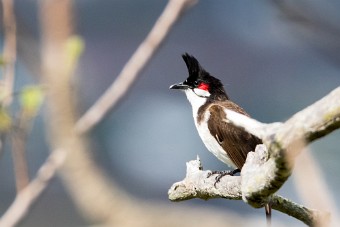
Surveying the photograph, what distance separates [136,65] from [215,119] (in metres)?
2.27

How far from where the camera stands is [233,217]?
1.35 meters

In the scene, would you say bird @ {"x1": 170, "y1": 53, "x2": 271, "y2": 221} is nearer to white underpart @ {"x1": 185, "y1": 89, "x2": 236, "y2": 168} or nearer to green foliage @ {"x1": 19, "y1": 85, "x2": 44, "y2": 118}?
white underpart @ {"x1": 185, "y1": 89, "x2": 236, "y2": 168}

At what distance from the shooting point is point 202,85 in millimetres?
3904

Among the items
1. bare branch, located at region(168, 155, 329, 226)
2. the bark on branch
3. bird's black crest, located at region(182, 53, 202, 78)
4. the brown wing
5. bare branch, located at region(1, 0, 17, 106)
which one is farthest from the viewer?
bird's black crest, located at region(182, 53, 202, 78)

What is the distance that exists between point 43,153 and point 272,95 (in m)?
1.60

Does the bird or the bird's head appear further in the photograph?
the bird's head

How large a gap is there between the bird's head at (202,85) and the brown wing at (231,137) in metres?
0.22

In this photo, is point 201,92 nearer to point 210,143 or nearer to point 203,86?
point 203,86

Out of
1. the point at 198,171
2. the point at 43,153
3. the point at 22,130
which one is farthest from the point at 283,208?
the point at 43,153

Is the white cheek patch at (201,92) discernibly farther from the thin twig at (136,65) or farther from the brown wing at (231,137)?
the thin twig at (136,65)

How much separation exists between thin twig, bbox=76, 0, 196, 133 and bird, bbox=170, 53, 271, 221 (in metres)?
1.68

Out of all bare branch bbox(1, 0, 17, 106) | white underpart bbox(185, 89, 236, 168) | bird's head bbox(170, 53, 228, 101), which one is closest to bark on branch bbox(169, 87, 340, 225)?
bare branch bbox(1, 0, 17, 106)

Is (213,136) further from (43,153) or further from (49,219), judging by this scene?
(49,219)

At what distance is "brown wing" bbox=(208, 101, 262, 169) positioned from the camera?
3.32 metres
